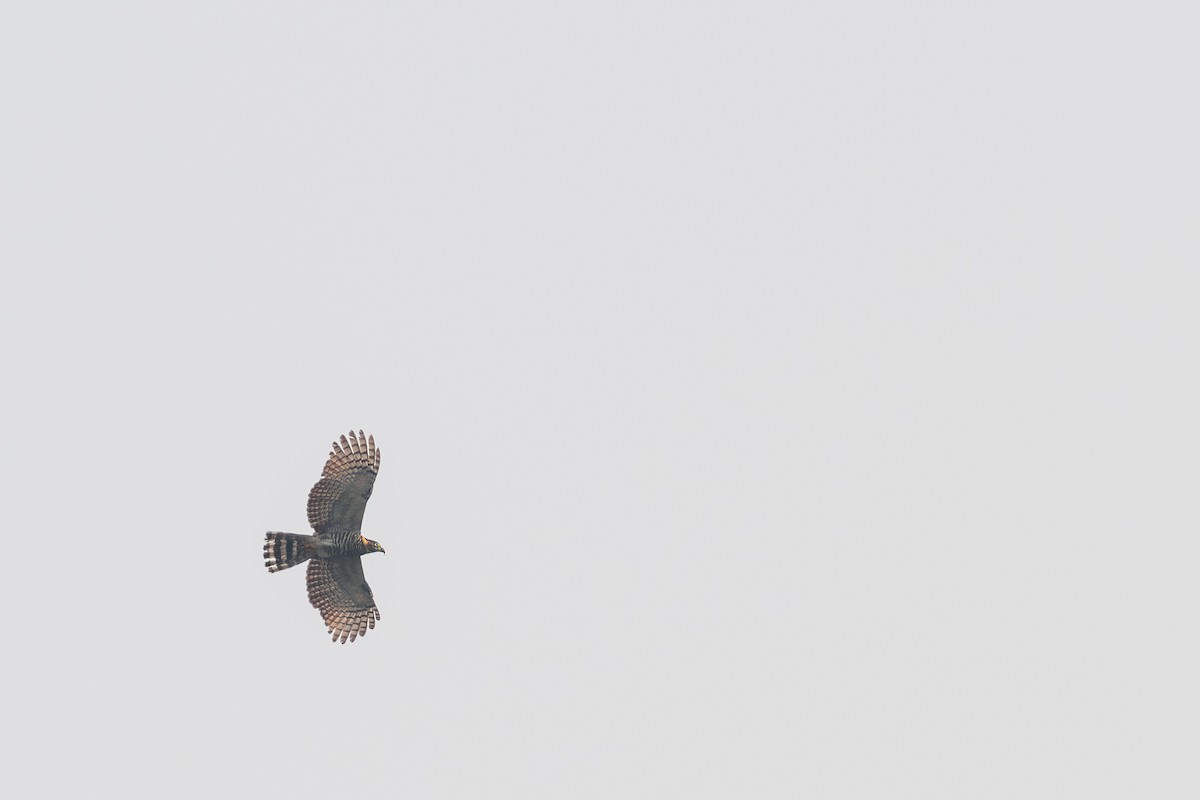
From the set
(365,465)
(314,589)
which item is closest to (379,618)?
(314,589)

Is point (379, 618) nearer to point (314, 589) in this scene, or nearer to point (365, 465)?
point (314, 589)

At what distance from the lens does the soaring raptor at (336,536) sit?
4316 cm

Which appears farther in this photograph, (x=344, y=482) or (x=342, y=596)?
(x=342, y=596)

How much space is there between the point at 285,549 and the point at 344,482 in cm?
229

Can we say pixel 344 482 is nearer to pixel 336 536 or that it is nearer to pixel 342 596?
pixel 336 536

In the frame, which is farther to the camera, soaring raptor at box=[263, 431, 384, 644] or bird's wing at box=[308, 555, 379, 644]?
bird's wing at box=[308, 555, 379, 644]

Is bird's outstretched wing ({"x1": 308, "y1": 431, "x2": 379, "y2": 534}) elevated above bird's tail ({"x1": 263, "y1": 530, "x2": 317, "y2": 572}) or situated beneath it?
elevated above

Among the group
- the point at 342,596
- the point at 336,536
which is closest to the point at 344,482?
the point at 336,536

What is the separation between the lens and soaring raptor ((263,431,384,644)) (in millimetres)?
43156

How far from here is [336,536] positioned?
43812 mm

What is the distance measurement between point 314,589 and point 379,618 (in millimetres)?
1939

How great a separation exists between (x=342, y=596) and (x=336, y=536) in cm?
253

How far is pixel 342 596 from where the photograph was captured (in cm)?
4562

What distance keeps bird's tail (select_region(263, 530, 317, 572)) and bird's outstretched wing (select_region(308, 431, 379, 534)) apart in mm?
498
